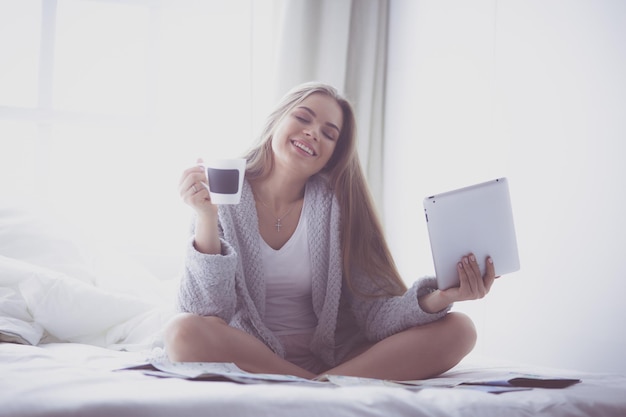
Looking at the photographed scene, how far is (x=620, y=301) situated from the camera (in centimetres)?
158

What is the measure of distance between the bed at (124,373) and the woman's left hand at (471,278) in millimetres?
178

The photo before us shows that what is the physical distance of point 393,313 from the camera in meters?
1.52

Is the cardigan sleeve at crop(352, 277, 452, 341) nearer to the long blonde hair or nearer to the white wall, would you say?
the long blonde hair

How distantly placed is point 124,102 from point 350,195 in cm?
157

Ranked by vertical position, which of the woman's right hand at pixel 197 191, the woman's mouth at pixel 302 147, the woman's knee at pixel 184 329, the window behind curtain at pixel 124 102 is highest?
the window behind curtain at pixel 124 102

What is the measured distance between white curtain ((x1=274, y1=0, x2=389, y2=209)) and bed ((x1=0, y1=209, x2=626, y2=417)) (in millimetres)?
1249

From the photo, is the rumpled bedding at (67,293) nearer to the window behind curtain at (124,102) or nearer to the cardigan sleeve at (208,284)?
the cardigan sleeve at (208,284)

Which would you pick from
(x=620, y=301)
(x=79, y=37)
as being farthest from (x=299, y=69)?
(x=620, y=301)

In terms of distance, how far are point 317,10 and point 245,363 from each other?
2135mm

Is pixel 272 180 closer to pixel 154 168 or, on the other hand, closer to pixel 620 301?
pixel 620 301

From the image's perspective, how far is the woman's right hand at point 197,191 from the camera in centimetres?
142

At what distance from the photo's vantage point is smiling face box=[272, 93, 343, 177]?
5.69 ft

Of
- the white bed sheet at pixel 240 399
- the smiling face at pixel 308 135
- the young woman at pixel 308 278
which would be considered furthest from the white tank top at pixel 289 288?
the white bed sheet at pixel 240 399

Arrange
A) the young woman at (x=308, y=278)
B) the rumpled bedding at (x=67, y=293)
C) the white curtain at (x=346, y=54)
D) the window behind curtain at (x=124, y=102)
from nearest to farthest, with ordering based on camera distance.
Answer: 1. the young woman at (x=308, y=278)
2. the rumpled bedding at (x=67, y=293)
3. the window behind curtain at (x=124, y=102)
4. the white curtain at (x=346, y=54)
